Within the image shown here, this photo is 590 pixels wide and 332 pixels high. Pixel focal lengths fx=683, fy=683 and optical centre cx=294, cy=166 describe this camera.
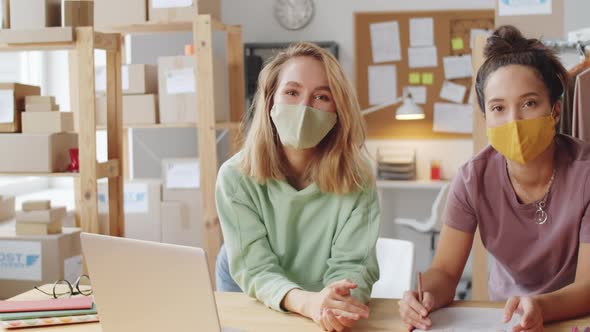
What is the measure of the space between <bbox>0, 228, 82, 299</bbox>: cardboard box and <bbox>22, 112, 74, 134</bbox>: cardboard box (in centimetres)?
44

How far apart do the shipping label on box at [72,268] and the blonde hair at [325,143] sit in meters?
1.48

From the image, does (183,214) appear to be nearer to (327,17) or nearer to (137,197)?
(137,197)

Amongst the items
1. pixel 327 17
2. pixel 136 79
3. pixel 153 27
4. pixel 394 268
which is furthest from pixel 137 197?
pixel 394 268

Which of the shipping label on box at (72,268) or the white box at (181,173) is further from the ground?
the white box at (181,173)

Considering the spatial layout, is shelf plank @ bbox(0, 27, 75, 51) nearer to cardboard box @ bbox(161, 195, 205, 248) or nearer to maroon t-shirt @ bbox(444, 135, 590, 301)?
cardboard box @ bbox(161, 195, 205, 248)

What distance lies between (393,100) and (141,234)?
2156 mm

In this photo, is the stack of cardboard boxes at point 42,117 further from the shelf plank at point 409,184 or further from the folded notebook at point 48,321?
the shelf plank at point 409,184

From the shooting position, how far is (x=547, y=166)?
5.22 feet

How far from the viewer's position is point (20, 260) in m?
2.81

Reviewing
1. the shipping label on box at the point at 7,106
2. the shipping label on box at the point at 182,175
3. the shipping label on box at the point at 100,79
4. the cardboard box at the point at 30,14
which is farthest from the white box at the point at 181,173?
the cardboard box at the point at 30,14

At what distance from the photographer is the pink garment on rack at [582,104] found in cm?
186

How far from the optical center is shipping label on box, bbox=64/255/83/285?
9.29ft

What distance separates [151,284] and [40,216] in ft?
6.22

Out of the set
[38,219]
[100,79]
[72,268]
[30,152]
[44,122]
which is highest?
[100,79]
